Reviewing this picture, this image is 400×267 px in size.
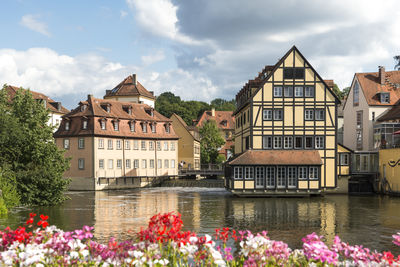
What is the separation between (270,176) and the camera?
140 feet

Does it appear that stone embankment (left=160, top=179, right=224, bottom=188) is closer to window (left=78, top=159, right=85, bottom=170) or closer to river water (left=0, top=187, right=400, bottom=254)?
window (left=78, top=159, right=85, bottom=170)

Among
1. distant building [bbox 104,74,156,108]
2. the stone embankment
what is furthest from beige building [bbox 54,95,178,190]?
distant building [bbox 104,74,156,108]

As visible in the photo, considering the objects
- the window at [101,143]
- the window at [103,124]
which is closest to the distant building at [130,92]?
the window at [103,124]

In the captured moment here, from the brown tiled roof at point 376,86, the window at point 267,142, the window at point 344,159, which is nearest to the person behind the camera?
the window at point 267,142

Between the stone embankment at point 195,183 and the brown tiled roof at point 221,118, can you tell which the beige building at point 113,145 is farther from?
the brown tiled roof at point 221,118

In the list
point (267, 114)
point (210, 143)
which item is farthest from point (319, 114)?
point (210, 143)

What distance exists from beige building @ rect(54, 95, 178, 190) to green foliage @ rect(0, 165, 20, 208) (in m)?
22.5

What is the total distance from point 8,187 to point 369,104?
137 feet

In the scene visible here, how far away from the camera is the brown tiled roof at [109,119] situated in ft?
188

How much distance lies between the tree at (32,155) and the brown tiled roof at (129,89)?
40.5 meters

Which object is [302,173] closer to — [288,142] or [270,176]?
[270,176]

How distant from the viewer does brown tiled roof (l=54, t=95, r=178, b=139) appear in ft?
188

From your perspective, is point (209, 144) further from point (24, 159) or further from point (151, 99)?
point (24, 159)

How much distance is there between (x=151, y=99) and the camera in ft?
268
